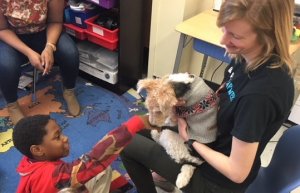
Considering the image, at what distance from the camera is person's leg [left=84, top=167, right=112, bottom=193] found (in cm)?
128

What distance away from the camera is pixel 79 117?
6.73ft

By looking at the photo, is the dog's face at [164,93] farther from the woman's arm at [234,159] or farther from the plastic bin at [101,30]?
the plastic bin at [101,30]

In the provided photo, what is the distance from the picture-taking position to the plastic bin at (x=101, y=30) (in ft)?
6.45

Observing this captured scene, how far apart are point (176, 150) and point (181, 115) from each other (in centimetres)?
14

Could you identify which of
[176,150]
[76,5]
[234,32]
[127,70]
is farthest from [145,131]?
[76,5]

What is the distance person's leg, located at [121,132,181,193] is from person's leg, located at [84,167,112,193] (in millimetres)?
127

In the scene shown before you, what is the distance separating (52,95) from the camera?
7.32 ft

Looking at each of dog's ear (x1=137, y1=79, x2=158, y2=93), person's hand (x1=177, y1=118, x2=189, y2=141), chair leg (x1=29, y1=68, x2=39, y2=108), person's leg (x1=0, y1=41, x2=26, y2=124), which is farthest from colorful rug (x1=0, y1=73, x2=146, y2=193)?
dog's ear (x1=137, y1=79, x2=158, y2=93)

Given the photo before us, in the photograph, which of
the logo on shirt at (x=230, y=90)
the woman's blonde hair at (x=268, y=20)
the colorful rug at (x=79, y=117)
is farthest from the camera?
the colorful rug at (x=79, y=117)

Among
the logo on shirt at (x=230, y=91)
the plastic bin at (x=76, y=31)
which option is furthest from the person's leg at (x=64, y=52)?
the logo on shirt at (x=230, y=91)

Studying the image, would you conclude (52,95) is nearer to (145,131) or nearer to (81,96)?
(81,96)

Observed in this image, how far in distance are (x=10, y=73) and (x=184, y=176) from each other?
4.20 ft

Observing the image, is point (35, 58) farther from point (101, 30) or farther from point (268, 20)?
point (268, 20)

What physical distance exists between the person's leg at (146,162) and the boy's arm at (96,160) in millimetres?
198
